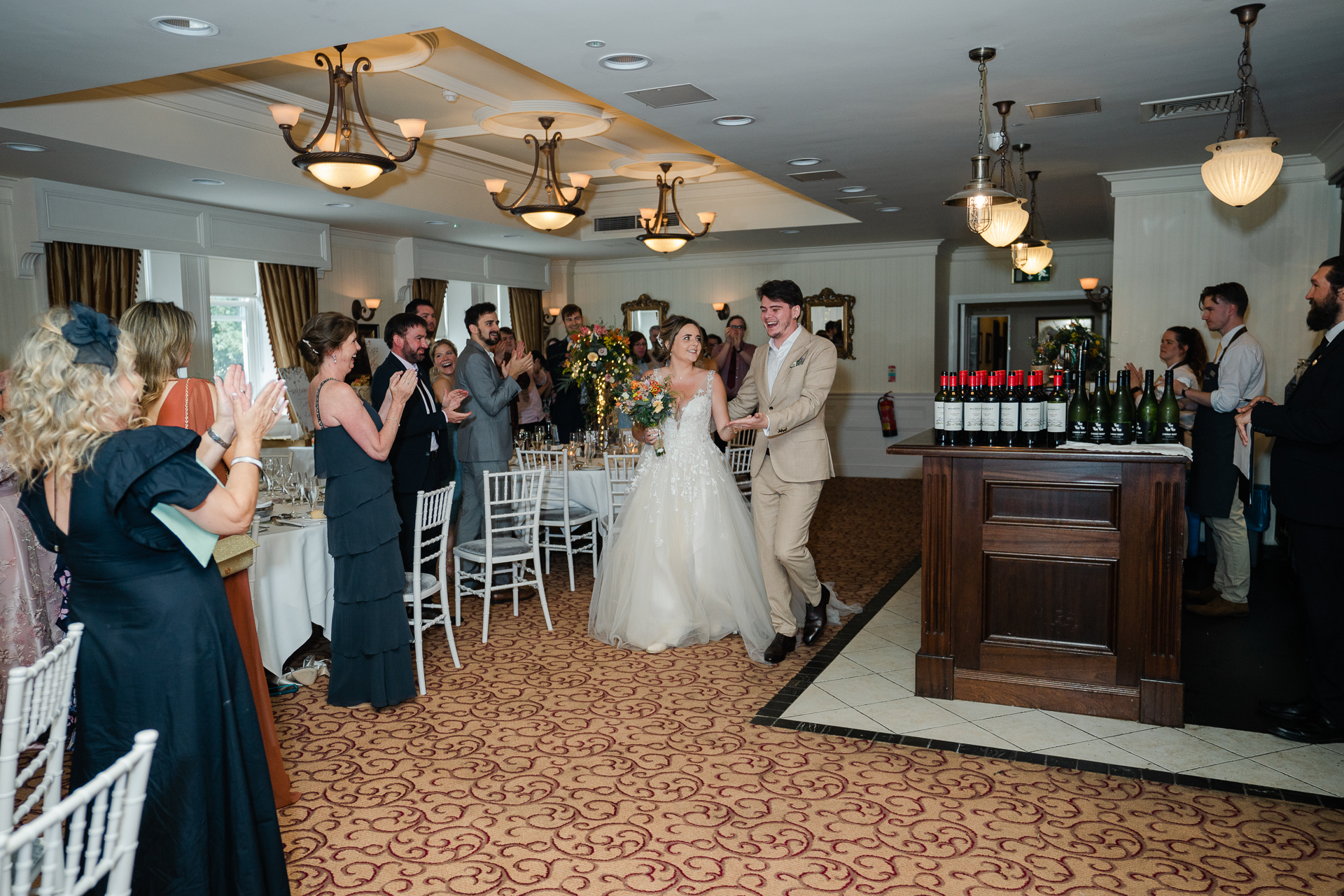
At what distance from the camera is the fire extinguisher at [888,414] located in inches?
484

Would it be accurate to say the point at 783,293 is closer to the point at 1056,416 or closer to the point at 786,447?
the point at 786,447

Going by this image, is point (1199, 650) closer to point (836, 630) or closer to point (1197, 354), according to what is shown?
point (836, 630)

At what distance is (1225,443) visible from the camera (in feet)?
18.4

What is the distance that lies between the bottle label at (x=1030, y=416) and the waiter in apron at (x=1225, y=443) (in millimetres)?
2056

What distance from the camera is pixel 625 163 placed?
348 inches

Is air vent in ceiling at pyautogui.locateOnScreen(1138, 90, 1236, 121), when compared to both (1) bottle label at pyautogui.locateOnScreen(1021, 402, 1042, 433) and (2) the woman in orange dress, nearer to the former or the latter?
(1) bottle label at pyautogui.locateOnScreen(1021, 402, 1042, 433)

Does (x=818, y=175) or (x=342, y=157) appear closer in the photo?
(x=342, y=157)

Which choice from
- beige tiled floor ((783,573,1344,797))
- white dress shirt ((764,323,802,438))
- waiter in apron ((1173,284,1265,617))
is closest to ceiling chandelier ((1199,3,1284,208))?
waiter in apron ((1173,284,1265,617))

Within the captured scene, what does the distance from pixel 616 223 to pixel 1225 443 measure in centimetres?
717

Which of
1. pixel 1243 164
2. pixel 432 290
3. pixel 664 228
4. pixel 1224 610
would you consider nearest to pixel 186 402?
pixel 1243 164

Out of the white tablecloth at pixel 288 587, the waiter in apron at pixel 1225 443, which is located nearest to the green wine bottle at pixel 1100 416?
the waiter in apron at pixel 1225 443

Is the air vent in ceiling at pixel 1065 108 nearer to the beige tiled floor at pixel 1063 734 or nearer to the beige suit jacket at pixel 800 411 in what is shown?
the beige suit jacket at pixel 800 411

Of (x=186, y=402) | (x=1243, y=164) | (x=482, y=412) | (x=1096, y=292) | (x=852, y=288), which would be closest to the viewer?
(x=186, y=402)

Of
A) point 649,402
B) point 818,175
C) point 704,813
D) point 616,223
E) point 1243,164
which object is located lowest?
point 704,813
